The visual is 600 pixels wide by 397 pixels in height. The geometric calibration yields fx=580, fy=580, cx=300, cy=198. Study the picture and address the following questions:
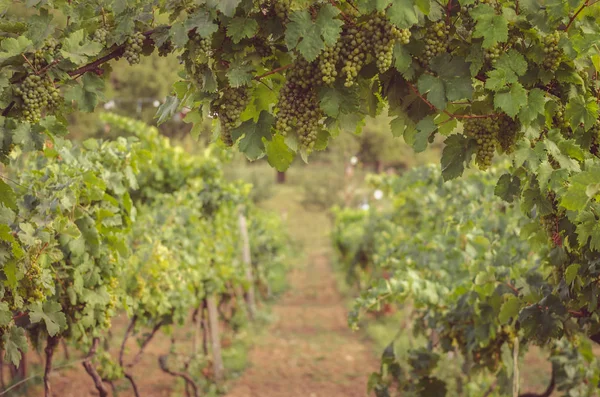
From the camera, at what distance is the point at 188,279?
19.0 feet

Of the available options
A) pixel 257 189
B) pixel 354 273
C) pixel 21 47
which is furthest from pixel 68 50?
pixel 257 189

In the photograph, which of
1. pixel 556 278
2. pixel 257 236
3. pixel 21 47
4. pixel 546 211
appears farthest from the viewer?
pixel 257 236

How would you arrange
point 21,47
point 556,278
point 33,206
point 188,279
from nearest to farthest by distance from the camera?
1. point 21,47
2. point 556,278
3. point 33,206
4. point 188,279

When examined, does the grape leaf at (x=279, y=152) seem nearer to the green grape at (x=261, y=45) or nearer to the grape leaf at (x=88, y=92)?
the green grape at (x=261, y=45)

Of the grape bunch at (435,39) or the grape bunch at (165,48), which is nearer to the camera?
the grape bunch at (435,39)

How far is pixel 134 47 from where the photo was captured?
6.36ft

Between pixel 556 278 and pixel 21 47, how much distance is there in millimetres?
2346

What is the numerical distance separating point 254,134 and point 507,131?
0.90 meters

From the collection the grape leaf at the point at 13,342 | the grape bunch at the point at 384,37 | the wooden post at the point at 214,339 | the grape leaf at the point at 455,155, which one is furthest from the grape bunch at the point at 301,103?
the wooden post at the point at 214,339

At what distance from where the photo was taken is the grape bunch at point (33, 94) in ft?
6.13

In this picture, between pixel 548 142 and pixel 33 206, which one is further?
pixel 33 206

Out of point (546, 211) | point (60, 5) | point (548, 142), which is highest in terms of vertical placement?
point (60, 5)

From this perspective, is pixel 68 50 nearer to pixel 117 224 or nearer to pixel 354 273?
pixel 117 224

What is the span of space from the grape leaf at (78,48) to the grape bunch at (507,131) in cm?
140
